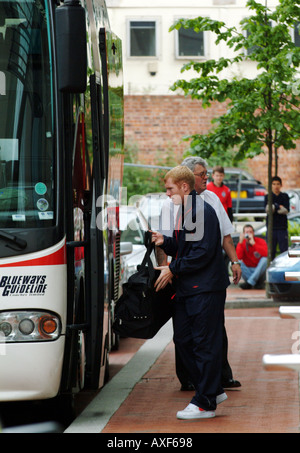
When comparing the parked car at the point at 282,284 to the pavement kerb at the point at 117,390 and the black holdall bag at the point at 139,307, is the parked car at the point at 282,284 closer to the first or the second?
the pavement kerb at the point at 117,390

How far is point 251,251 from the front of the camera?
1780cm

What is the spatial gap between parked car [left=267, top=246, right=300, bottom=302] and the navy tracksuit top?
8098 millimetres

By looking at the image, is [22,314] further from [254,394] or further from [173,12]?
[173,12]

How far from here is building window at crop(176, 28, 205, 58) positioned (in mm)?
33553

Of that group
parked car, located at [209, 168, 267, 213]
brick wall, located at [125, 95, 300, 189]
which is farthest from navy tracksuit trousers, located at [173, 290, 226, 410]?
brick wall, located at [125, 95, 300, 189]

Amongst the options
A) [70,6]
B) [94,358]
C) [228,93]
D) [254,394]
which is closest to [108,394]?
[254,394]

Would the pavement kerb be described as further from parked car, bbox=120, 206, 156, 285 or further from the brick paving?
parked car, bbox=120, 206, 156, 285

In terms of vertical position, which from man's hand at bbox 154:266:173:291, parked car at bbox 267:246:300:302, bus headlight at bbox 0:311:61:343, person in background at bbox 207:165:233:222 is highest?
person in background at bbox 207:165:233:222

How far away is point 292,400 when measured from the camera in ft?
25.6

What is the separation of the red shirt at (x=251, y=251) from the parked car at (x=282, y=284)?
2.23m

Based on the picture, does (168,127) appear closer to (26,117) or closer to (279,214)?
(279,214)

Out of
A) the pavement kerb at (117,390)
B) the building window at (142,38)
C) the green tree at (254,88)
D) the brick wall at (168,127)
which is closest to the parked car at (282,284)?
the green tree at (254,88)

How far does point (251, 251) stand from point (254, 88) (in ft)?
10.5

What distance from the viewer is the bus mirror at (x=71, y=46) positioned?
5.85m
